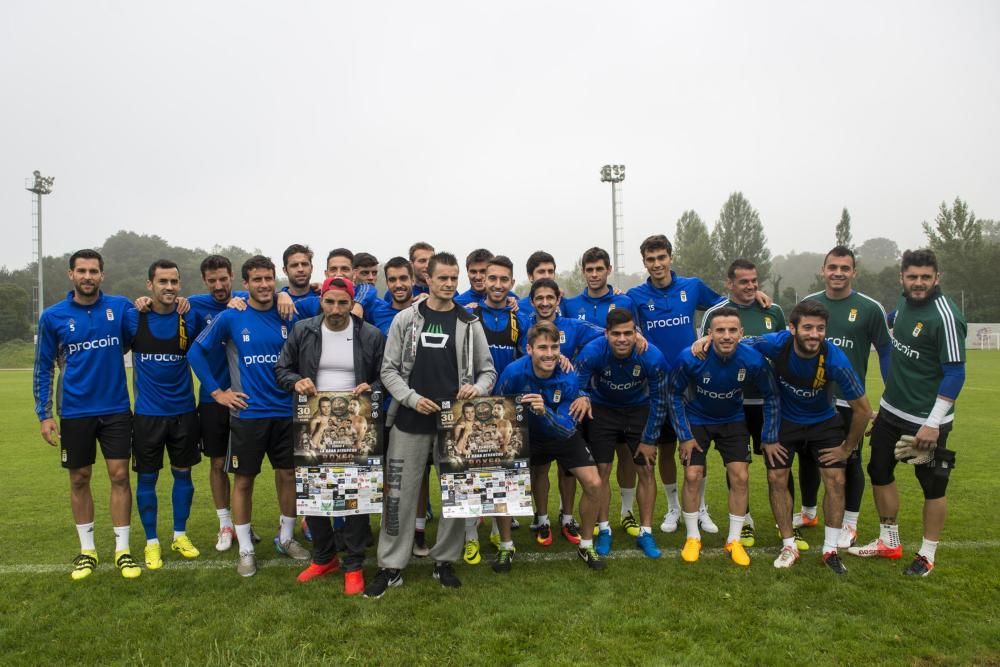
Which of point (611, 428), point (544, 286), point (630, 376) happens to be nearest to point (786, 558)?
point (611, 428)

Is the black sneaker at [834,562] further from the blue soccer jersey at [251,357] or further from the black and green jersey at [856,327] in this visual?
the blue soccer jersey at [251,357]

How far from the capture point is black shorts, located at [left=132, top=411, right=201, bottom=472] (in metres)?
5.15

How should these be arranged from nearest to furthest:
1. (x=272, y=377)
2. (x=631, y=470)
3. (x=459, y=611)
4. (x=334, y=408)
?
(x=459, y=611), (x=334, y=408), (x=272, y=377), (x=631, y=470)

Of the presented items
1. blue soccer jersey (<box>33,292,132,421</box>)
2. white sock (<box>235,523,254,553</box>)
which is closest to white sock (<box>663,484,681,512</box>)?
white sock (<box>235,523,254,553</box>)

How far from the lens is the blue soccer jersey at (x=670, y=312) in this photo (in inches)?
226

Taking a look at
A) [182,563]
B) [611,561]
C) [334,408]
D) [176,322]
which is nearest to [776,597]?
[611,561]

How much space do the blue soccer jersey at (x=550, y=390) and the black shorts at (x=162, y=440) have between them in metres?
2.69

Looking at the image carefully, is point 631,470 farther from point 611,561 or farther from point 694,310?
point 694,310

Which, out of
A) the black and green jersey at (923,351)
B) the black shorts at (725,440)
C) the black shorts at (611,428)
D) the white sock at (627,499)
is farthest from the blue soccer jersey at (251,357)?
the black and green jersey at (923,351)

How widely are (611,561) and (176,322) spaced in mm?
4047

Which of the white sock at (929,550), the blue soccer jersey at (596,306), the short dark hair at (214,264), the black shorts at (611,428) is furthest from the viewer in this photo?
the blue soccer jersey at (596,306)

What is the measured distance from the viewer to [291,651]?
3.53 meters

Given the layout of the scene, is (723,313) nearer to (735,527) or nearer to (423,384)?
(735,527)

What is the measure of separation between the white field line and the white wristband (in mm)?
1206
